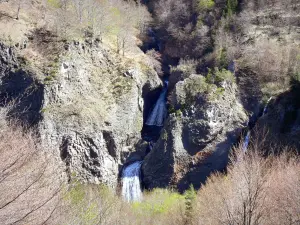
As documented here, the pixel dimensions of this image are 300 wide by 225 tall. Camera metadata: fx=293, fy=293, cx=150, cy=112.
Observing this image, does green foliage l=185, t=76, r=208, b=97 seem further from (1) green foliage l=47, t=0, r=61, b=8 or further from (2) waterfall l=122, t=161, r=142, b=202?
(1) green foliage l=47, t=0, r=61, b=8

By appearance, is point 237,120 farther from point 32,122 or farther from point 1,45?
point 1,45

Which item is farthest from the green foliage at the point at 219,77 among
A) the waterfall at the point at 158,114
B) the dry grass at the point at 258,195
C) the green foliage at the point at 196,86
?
the dry grass at the point at 258,195

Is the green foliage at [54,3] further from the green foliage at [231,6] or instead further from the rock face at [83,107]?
the green foliage at [231,6]

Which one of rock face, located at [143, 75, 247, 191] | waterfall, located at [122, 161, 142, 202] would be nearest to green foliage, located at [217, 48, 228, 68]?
rock face, located at [143, 75, 247, 191]

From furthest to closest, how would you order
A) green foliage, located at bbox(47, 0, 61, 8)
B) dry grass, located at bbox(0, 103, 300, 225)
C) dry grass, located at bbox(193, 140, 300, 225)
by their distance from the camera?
green foliage, located at bbox(47, 0, 61, 8) < dry grass, located at bbox(193, 140, 300, 225) < dry grass, located at bbox(0, 103, 300, 225)

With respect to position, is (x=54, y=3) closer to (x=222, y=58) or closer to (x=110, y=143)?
(x=110, y=143)

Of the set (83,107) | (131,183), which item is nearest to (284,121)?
(131,183)
